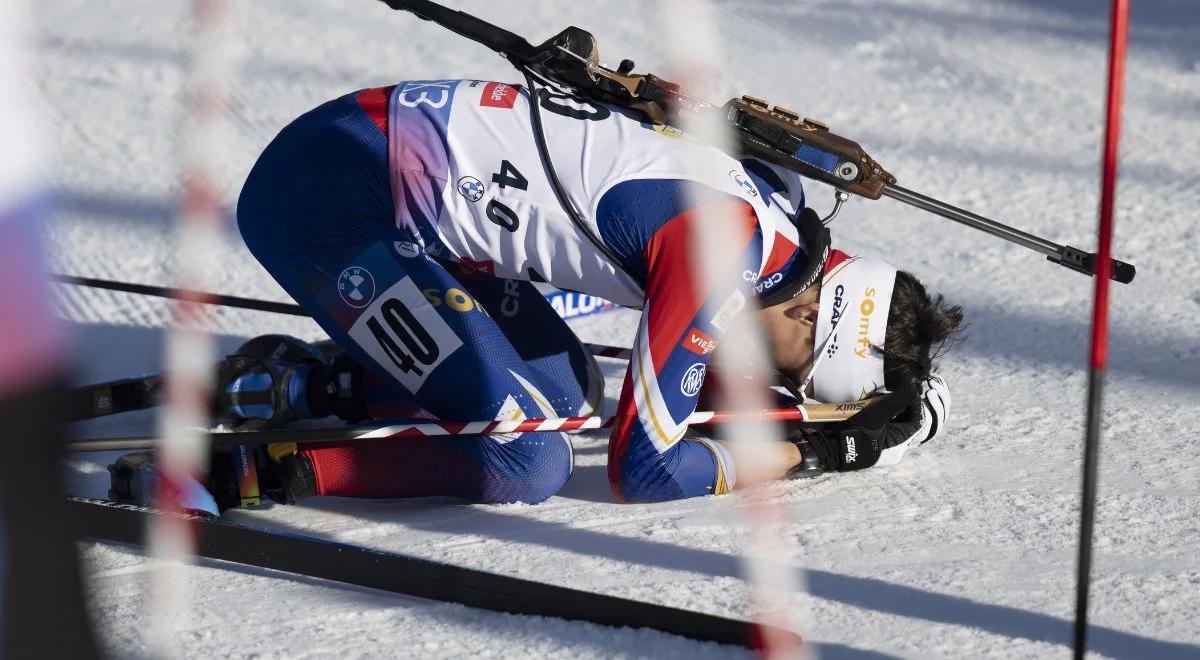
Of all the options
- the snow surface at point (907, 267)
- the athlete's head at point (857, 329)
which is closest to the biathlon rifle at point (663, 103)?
the athlete's head at point (857, 329)

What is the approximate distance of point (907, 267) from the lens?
159 inches

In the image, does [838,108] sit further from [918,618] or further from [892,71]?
[918,618]

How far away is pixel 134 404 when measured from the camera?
320cm

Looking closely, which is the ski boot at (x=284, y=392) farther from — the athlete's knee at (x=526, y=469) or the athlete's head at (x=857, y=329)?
the athlete's head at (x=857, y=329)

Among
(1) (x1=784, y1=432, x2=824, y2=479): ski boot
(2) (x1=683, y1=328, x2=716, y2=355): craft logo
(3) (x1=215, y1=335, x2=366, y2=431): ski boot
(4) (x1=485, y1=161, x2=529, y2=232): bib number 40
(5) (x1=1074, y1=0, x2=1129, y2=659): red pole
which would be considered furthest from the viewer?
(3) (x1=215, y1=335, x2=366, y2=431): ski boot

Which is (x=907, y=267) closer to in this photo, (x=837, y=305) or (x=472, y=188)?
(x=837, y=305)

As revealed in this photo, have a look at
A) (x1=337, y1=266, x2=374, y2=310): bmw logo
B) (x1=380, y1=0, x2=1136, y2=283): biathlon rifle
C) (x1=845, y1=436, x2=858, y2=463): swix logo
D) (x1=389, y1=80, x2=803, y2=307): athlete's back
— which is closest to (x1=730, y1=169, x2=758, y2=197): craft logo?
(x1=389, y1=80, x2=803, y2=307): athlete's back

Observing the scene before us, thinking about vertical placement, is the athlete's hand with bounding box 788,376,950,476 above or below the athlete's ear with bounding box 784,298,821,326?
below

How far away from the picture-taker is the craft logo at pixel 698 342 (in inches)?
97.6

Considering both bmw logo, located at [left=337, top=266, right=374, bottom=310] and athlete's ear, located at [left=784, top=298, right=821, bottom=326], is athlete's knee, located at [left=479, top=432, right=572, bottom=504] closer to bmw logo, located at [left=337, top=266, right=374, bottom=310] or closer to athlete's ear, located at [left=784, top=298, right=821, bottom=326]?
bmw logo, located at [left=337, top=266, right=374, bottom=310]

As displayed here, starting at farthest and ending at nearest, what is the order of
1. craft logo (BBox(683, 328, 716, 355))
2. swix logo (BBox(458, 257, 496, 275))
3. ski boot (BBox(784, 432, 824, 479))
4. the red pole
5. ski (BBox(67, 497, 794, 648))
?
ski boot (BBox(784, 432, 824, 479))
swix logo (BBox(458, 257, 496, 275))
craft logo (BBox(683, 328, 716, 355))
ski (BBox(67, 497, 794, 648))
the red pole

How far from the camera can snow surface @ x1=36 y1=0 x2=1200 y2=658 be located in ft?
7.18

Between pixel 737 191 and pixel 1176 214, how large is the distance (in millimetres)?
2328

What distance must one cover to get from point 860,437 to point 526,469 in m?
0.73
